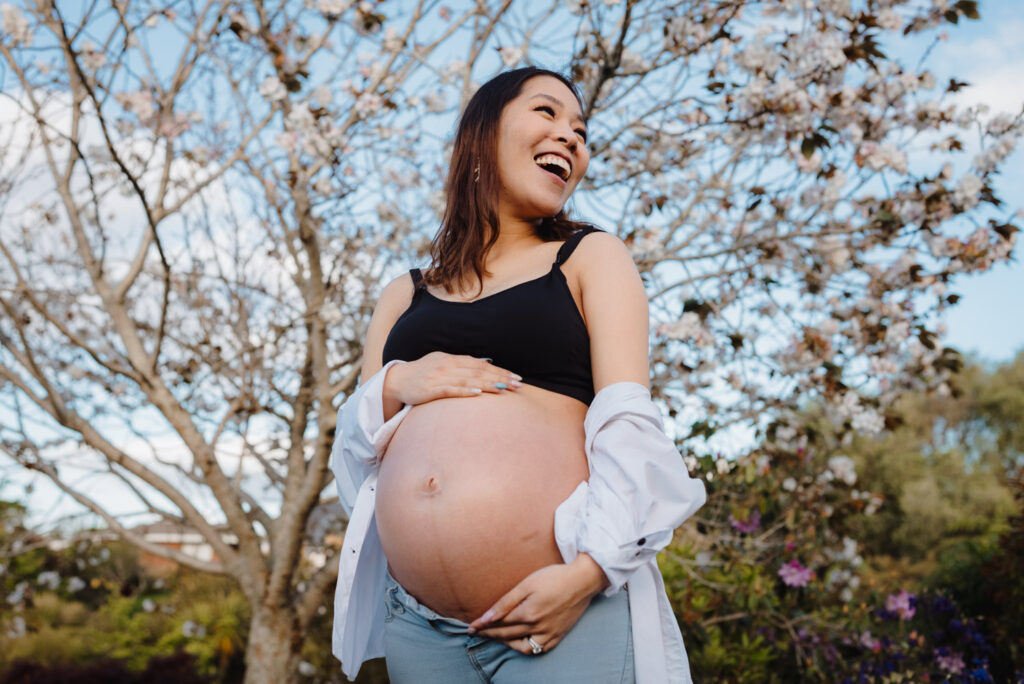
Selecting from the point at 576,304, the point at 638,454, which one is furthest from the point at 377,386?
the point at 638,454

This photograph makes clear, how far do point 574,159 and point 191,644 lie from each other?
688cm

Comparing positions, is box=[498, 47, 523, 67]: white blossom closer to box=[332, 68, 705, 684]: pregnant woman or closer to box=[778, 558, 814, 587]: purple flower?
box=[332, 68, 705, 684]: pregnant woman

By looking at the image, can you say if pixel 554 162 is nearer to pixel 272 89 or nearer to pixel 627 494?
pixel 627 494

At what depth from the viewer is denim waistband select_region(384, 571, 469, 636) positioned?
1.43m

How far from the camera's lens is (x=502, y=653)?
1358mm

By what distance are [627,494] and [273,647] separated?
3419 mm

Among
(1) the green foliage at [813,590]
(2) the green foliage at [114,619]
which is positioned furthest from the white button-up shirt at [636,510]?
(2) the green foliage at [114,619]

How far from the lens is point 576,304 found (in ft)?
5.25

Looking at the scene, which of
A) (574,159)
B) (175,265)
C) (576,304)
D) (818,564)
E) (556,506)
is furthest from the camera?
(818,564)

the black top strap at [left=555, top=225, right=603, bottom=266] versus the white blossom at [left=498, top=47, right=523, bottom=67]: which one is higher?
the white blossom at [left=498, top=47, right=523, bottom=67]

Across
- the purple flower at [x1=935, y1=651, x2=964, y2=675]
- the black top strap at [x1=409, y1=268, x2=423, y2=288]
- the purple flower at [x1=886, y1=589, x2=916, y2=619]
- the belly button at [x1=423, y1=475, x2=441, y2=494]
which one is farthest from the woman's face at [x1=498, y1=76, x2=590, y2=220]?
the purple flower at [x1=886, y1=589, x2=916, y2=619]

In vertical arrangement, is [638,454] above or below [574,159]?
below

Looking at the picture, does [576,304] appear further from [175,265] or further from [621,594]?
[175,265]

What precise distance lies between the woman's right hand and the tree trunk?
292 cm
